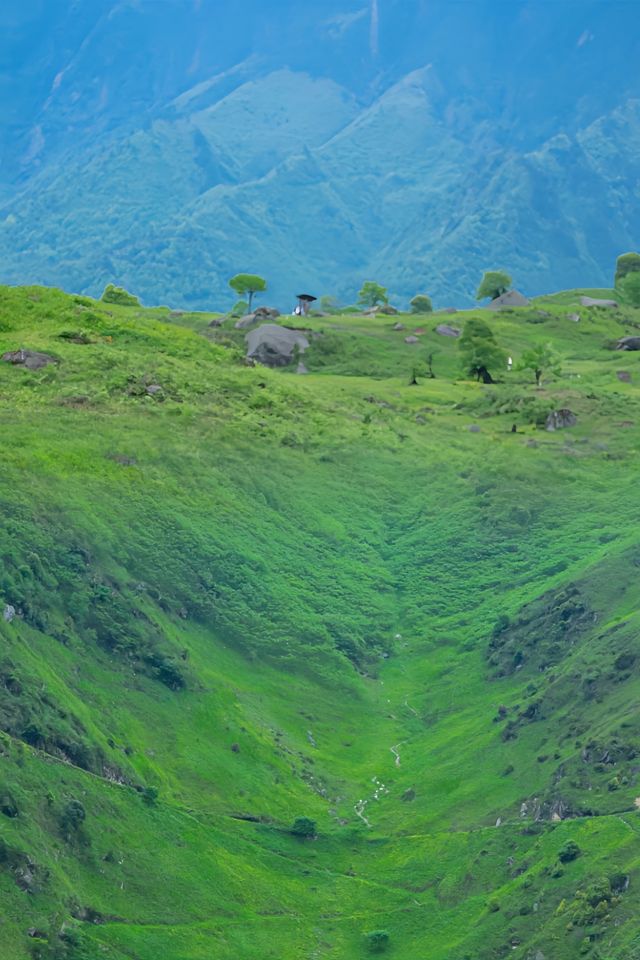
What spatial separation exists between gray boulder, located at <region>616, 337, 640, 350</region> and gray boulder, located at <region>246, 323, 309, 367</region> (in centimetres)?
2135

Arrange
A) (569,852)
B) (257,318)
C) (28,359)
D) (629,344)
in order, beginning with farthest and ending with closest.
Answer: (629,344), (257,318), (28,359), (569,852)

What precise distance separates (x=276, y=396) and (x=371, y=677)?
2551cm

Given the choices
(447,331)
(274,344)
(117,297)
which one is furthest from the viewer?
(117,297)

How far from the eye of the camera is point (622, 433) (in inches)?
3762

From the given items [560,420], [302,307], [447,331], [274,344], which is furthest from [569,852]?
[302,307]

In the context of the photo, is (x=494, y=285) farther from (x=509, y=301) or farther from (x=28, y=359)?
(x=28, y=359)

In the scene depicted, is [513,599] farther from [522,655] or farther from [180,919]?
[180,919]

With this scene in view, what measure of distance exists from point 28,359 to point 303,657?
85.7 ft

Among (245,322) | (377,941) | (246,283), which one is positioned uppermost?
(246,283)

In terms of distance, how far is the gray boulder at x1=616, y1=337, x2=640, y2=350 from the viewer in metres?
122

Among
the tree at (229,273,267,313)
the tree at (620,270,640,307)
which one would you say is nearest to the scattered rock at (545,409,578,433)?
the tree at (620,270,640,307)

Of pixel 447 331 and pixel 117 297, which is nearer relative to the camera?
pixel 447 331

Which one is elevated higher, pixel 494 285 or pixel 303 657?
pixel 494 285

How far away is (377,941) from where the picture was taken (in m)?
57.2
